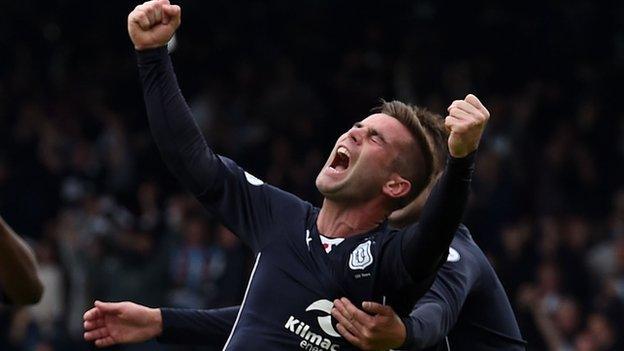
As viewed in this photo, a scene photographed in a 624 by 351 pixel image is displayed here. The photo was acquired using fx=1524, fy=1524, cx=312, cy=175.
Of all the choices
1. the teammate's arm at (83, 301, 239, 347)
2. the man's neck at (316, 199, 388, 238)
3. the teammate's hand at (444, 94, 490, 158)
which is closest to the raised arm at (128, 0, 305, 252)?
the man's neck at (316, 199, 388, 238)

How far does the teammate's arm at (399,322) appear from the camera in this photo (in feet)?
14.3

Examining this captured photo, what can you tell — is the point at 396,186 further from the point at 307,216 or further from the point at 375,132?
the point at 307,216

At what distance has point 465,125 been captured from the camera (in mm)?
4207

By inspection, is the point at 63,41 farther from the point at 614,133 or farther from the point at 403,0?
the point at 614,133

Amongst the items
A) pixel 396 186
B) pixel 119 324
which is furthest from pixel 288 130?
pixel 396 186

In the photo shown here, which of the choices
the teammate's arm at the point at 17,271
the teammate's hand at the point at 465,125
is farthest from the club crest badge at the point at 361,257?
the teammate's arm at the point at 17,271

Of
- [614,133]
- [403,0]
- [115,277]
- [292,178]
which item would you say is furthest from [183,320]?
[403,0]

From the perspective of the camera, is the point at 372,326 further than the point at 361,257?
No

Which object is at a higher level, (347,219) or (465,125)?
(465,125)

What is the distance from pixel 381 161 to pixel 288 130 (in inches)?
337

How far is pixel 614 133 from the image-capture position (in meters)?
12.9

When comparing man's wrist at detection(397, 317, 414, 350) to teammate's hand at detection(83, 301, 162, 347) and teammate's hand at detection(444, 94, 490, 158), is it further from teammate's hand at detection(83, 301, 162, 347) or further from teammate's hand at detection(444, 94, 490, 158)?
teammate's hand at detection(83, 301, 162, 347)

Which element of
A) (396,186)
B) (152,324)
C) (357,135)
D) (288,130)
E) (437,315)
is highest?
(357,135)

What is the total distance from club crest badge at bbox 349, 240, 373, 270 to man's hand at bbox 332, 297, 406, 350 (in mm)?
189
